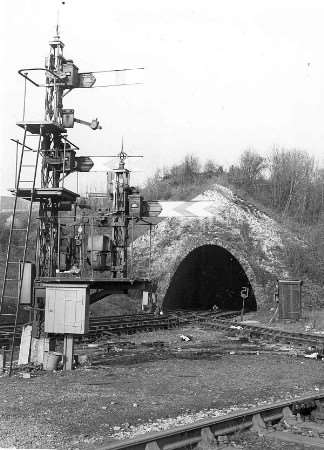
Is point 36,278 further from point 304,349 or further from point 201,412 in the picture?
point 304,349

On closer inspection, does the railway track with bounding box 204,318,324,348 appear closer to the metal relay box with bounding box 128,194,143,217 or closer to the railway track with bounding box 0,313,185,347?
the railway track with bounding box 0,313,185,347

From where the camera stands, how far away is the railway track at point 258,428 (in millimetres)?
6625

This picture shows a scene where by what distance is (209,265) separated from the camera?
38.7m

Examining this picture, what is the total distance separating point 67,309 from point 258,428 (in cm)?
603

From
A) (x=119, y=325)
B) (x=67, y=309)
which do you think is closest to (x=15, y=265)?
(x=119, y=325)

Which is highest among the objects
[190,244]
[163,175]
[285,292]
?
[163,175]

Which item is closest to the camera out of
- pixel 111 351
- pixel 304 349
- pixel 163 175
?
pixel 111 351

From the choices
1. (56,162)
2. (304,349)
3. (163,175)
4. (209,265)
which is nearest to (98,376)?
(56,162)

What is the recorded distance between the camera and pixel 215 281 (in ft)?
127

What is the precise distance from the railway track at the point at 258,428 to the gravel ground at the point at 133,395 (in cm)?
74

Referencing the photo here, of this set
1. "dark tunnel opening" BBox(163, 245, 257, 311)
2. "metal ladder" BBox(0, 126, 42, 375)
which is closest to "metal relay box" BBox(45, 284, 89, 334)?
"metal ladder" BBox(0, 126, 42, 375)

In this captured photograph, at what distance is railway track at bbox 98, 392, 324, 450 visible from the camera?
6625 mm

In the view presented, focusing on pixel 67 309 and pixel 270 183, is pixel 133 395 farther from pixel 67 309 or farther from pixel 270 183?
pixel 270 183

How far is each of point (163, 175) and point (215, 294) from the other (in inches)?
604
